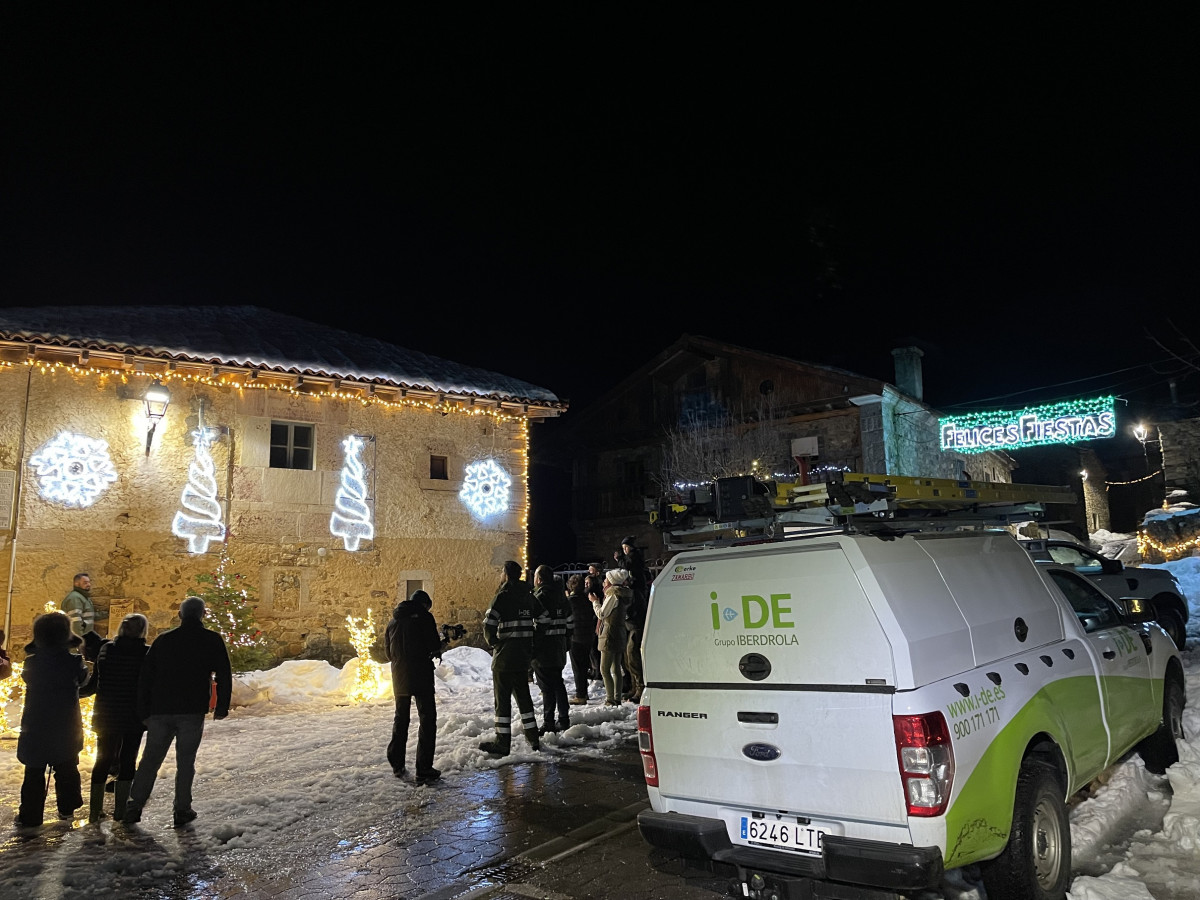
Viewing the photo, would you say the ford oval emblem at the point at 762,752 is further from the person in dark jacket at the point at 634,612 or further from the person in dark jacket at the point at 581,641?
the person in dark jacket at the point at 581,641

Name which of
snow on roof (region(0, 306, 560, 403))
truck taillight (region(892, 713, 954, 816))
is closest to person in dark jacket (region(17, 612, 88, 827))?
truck taillight (region(892, 713, 954, 816))

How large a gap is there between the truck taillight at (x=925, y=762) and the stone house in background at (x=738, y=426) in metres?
20.4

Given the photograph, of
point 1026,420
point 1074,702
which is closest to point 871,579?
point 1074,702

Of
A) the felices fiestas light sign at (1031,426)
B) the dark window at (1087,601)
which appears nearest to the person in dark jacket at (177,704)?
the dark window at (1087,601)

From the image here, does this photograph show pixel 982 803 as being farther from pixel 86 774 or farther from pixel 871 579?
pixel 86 774

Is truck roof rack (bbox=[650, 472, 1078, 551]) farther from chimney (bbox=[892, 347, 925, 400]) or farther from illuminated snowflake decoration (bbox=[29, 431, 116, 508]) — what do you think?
chimney (bbox=[892, 347, 925, 400])

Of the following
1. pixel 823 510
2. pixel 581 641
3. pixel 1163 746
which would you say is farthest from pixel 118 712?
Result: pixel 1163 746

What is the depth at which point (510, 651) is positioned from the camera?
8609 millimetres

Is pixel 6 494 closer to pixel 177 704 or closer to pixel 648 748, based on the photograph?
pixel 177 704

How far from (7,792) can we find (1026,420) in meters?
23.0

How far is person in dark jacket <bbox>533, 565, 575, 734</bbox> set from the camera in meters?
9.52

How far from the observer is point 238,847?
576 cm

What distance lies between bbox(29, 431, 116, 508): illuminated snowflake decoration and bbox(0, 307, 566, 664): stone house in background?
21mm

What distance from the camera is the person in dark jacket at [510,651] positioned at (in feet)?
27.9
